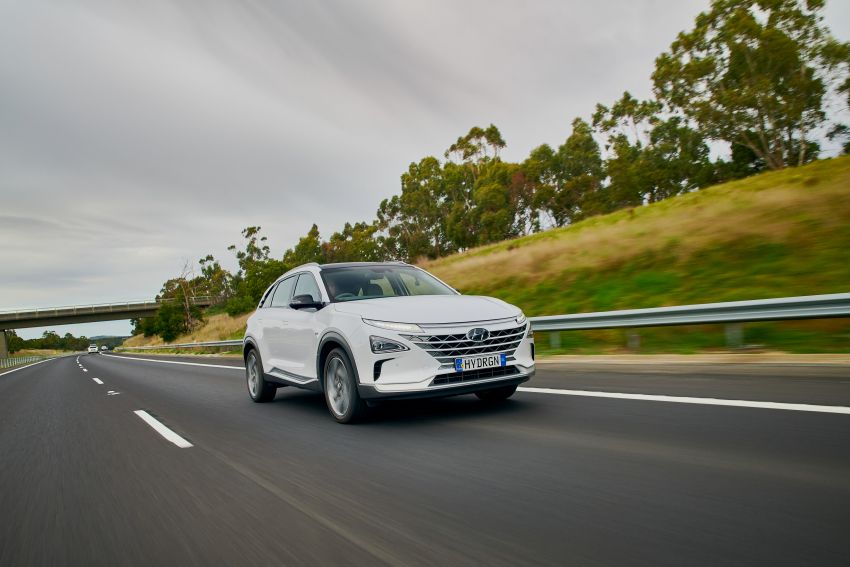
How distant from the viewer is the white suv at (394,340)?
528cm

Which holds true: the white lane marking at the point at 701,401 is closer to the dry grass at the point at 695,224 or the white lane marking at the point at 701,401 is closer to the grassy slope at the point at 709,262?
the grassy slope at the point at 709,262

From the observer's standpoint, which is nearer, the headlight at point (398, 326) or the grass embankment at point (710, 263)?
the headlight at point (398, 326)

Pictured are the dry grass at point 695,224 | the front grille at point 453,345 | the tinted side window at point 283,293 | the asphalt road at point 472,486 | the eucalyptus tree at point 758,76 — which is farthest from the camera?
the eucalyptus tree at point 758,76

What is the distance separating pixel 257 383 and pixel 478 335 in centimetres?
432

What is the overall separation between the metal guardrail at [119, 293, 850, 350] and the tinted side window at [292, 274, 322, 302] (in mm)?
5437

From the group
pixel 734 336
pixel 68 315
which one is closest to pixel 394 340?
pixel 734 336

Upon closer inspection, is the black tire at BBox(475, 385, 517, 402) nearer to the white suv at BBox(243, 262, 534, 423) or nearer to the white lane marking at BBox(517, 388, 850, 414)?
the white suv at BBox(243, 262, 534, 423)

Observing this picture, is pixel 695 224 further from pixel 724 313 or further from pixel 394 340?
pixel 394 340

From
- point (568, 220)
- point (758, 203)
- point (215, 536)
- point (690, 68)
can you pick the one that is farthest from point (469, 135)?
point (215, 536)

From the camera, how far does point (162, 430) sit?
6.86m

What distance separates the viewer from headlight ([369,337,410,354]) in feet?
17.4

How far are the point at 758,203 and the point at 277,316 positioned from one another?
42.9 feet

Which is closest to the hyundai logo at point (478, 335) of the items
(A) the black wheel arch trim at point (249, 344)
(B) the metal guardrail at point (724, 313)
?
(A) the black wheel arch trim at point (249, 344)

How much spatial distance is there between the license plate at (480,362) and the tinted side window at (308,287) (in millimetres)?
2159
